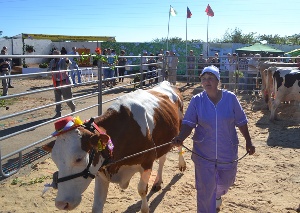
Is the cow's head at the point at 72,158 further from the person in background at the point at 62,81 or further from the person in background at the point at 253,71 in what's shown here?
the person in background at the point at 253,71

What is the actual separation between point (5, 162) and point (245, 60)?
12.2 metres

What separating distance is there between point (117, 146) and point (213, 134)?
100 cm

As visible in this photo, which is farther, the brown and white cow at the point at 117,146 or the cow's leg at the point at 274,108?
the cow's leg at the point at 274,108

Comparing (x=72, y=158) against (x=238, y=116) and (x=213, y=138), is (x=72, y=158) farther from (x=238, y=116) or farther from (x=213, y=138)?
(x=238, y=116)

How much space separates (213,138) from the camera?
3.30 meters

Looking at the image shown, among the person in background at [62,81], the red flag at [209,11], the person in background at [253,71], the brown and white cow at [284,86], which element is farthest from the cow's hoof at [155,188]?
the red flag at [209,11]

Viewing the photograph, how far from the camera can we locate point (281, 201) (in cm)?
452

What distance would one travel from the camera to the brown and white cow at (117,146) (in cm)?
274

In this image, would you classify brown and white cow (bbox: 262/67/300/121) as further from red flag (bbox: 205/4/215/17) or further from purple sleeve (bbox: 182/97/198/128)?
red flag (bbox: 205/4/215/17)

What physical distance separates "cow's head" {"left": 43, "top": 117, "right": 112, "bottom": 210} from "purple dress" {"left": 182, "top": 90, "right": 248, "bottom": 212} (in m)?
1.03

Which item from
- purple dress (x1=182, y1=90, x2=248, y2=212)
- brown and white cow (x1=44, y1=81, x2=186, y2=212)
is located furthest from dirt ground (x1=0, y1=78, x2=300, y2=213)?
purple dress (x1=182, y1=90, x2=248, y2=212)

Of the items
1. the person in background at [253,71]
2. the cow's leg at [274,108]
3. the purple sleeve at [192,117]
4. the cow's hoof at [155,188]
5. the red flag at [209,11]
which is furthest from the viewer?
the red flag at [209,11]

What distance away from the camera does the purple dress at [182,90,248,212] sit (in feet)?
10.7

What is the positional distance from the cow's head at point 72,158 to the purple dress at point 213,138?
3.38 feet
